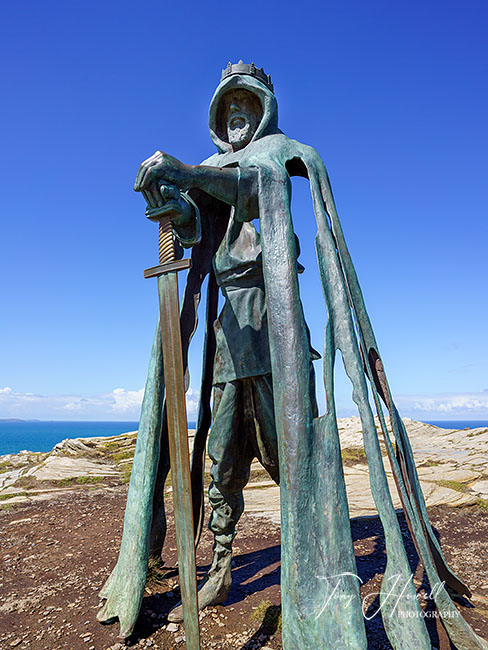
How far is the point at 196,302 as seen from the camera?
9.54 feet

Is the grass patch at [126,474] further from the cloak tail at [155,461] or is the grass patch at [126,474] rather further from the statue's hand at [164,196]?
the statue's hand at [164,196]

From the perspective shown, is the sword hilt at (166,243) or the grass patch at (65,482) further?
the grass patch at (65,482)

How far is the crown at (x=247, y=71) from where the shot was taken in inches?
111

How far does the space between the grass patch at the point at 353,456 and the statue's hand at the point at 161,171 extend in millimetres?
7219

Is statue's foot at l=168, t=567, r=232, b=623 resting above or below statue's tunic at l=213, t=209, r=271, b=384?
below

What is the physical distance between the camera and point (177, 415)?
2068 mm

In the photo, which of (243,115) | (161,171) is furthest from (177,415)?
(243,115)

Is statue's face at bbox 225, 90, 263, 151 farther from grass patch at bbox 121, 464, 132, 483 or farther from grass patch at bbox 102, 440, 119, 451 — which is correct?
grass patch at bbox 102, 440, 119, 451

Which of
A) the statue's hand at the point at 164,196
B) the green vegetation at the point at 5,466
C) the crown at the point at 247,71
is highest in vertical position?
the crown at the point at 247,71

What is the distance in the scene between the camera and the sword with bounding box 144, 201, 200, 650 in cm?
197

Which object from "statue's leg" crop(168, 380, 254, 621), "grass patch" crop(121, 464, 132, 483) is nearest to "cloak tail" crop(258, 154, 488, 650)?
"statue's leg" crop(168, 380, 254, 621)

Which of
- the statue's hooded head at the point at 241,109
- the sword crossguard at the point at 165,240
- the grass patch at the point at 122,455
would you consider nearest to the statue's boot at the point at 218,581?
the sword crossguard at the point at 165,240

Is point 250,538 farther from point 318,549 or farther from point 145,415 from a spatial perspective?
point 318,549

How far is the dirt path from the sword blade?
0.73 metres
